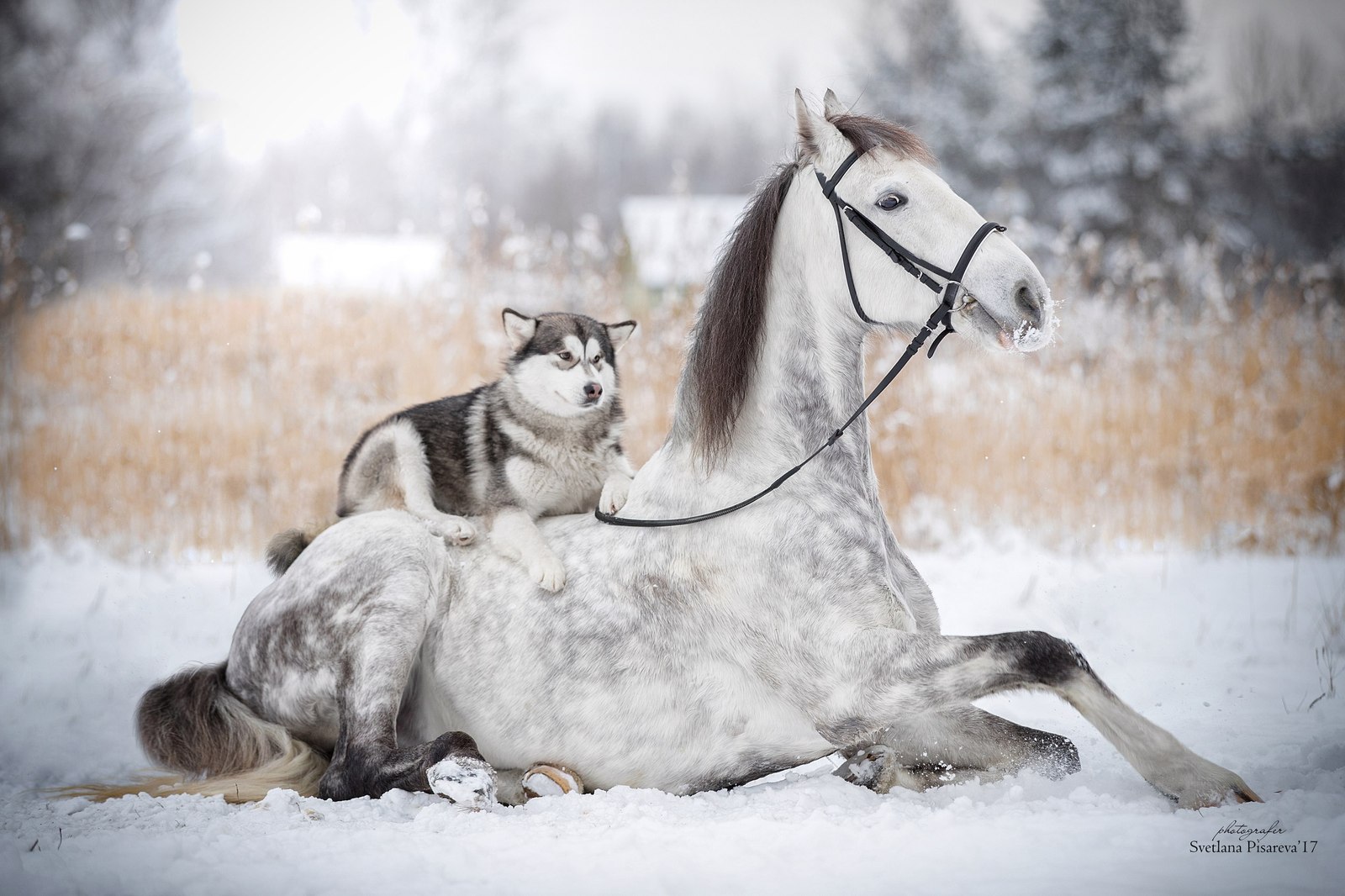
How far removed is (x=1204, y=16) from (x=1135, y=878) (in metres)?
19.9

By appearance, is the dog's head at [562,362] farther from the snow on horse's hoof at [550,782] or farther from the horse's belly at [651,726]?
the snow on horse's hoof at [550,782]

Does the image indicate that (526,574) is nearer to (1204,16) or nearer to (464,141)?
(1204,16)

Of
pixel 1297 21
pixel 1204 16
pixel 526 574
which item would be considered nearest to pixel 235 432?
pixel 526 574

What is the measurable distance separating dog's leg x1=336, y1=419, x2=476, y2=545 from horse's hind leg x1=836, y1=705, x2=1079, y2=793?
66.6 inches

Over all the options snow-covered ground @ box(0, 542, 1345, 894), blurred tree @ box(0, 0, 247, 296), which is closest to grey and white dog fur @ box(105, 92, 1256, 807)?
snow-covered ground @ box(0, 542, 1345, 894)

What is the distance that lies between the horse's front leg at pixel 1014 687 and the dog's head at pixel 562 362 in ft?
4.49

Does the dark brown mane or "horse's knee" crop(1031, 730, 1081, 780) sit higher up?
the dark brown mane

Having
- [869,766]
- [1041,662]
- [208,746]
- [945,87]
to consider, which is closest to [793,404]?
[1041,662]

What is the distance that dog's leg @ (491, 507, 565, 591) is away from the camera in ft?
9.91

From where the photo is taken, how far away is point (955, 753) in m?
3.08

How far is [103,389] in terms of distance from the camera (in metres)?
8.93

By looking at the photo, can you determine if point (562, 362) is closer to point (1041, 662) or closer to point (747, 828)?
point (747, 828)

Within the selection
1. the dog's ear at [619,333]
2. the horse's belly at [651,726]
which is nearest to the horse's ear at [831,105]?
the dog's ear at [619,333]

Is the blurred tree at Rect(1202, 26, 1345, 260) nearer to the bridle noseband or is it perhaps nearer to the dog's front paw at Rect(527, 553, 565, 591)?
the bridle noseband
